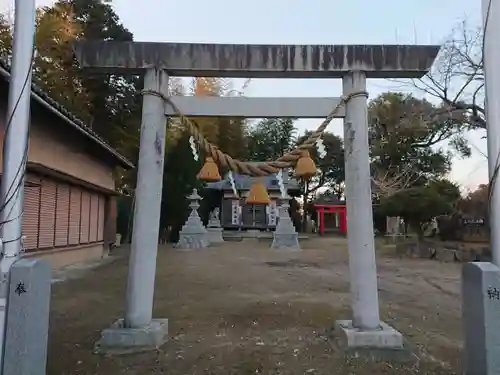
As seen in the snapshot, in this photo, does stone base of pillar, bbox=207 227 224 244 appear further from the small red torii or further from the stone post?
the stone post

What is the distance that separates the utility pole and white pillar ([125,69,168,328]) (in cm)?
153

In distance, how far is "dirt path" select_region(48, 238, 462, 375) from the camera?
416 centimetres

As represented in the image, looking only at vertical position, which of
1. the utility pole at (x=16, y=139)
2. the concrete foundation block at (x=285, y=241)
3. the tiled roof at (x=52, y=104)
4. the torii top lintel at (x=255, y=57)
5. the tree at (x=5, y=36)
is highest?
the tree at (x=5, y=36)

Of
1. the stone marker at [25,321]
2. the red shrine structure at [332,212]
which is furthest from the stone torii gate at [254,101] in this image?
the red shrine structure at [332,212]

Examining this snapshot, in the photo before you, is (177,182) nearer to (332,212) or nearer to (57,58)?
(57,58)

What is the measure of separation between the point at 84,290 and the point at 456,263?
11.4m

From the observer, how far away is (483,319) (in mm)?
3070

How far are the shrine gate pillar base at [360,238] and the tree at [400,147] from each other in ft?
42.8

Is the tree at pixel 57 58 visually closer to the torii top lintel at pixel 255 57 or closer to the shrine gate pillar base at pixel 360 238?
the torii top lintel at pixel 255 57

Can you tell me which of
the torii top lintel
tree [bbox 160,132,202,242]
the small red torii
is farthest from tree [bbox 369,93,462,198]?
the torii top lintel

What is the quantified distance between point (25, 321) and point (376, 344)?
318 cm

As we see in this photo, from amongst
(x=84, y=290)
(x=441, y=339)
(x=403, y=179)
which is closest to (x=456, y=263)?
(x=403, y=179)

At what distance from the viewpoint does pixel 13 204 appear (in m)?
3.25

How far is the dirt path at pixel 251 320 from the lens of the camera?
4.16 meters
